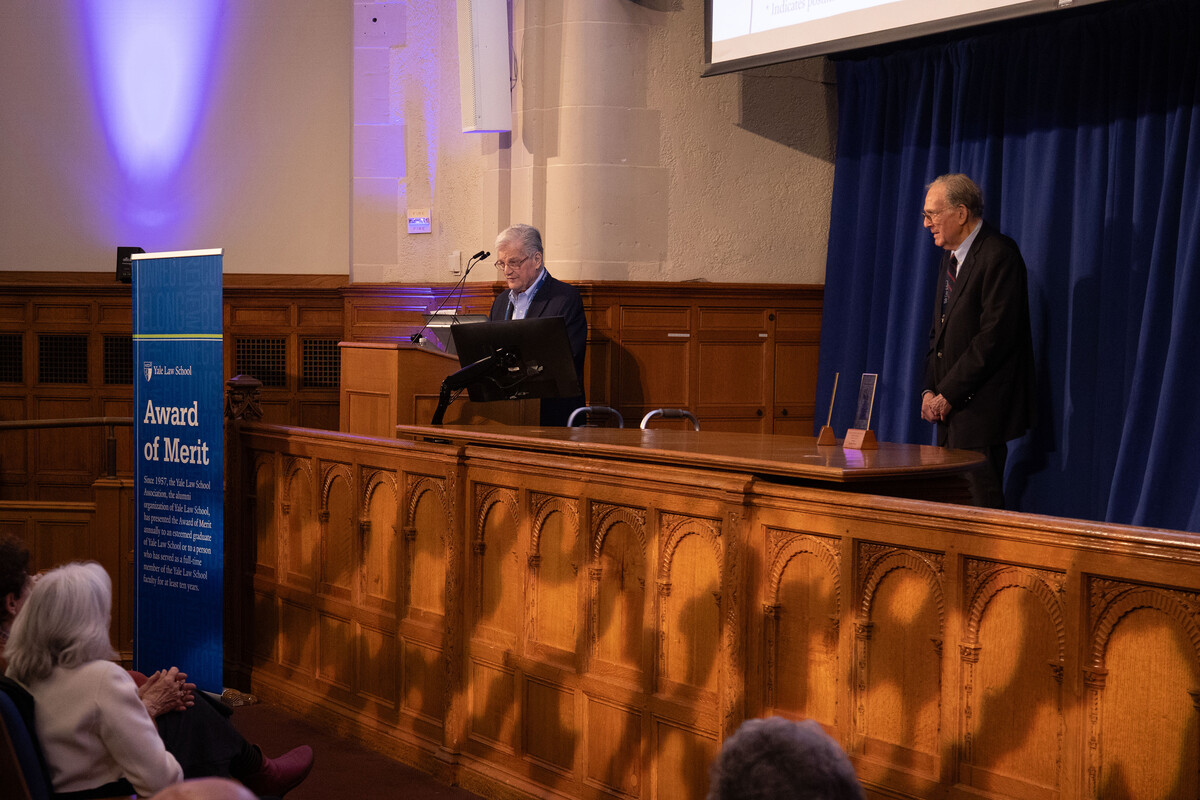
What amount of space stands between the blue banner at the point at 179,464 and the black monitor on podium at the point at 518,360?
96 cm

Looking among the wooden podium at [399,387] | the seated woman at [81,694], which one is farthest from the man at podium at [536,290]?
the seated woman at [81,694]

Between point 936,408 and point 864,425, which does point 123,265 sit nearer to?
point 936,408

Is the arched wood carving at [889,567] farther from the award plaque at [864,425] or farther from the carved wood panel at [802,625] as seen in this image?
the award plaque at [864,425]

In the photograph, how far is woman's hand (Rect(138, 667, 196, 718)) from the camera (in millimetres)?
3135

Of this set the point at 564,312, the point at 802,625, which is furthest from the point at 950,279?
the point at 802,625

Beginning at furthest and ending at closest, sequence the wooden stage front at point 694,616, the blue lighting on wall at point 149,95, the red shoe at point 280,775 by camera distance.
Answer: the blue lighting on wall at point 149,95 < the red shoe at point 280,775 < the wooden stage front at point 694,616

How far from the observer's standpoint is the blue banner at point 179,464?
4.71 m

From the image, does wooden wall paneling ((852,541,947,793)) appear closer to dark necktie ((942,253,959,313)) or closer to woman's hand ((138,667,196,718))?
woman's hand ((138,667,196,718))

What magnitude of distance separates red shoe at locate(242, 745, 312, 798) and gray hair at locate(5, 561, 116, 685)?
3.30 feet

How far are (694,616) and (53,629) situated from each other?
1.56m

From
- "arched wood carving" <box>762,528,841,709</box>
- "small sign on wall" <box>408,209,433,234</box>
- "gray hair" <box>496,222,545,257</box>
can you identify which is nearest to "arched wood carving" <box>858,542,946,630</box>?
"arched wood carving" <box>762,528,841,709</box>

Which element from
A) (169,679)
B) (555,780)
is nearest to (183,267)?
(169,679)

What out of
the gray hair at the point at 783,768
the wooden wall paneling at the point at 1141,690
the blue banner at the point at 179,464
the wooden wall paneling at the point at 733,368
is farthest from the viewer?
the wooden wall paneling at the point at 733,368

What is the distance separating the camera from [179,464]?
4.83 metres
